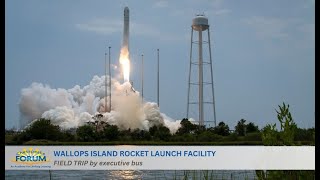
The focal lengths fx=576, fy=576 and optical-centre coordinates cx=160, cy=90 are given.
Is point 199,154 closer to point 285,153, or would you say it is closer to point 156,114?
point 285,153

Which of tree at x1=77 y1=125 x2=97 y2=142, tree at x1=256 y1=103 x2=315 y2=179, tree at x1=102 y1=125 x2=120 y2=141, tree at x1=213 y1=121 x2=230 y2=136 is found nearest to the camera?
tree at x1=256 y1=103 x2=315 y2=179

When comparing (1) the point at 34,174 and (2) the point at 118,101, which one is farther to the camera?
(2) the point at 118,101

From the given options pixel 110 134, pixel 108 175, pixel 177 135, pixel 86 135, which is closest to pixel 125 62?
pixel 110 134

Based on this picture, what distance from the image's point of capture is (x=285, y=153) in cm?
1028

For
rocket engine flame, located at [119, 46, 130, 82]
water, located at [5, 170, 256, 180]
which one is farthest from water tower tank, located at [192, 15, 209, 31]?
rocket engine flame, located at [119, 46, 130, 82]

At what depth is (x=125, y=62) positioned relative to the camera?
34.8 meters

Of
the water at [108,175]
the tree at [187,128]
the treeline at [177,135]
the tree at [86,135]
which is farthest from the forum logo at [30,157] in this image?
the tree at [187,128]

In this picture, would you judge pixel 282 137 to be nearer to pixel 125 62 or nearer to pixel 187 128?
pixel 187 128

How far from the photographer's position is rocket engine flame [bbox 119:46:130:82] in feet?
113

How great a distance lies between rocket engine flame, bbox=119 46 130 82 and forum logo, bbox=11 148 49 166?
75.5 feet

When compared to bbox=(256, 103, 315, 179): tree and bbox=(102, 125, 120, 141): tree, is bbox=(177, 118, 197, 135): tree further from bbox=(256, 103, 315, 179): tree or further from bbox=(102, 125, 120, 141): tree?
bbox=(256, 103, 315, 179): tree
